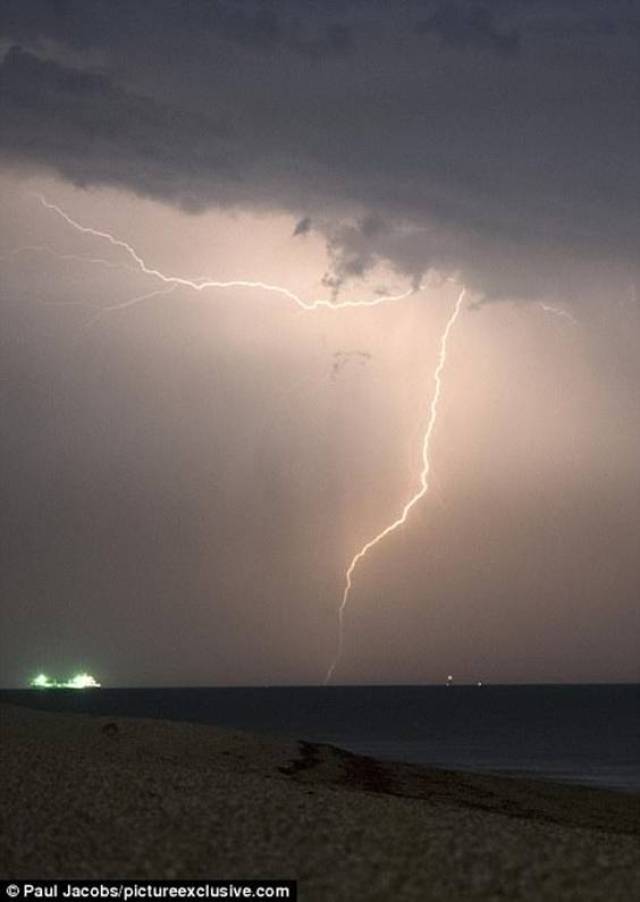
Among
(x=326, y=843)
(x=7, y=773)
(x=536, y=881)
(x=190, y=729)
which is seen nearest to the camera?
(x=536, y=881)

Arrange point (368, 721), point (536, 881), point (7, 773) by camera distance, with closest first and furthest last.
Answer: point (536, 881)
point (7, 773)
point (368, 721)

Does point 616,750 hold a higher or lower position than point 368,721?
lower

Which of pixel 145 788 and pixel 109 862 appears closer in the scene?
pixel 109 862

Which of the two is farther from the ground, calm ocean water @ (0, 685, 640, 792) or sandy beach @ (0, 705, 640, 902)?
calm ocean water @ (0, 685, 640, 792)

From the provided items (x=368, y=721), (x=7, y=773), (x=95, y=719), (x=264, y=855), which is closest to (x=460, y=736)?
(x=368, y=721)

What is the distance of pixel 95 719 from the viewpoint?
50375 millimetres

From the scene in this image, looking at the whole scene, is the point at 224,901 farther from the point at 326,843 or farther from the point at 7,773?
the point at 7,773

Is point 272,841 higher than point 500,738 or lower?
lower

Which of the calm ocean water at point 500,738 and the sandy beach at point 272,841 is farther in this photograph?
the calm ocean water at point 500,738

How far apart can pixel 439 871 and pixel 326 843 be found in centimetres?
201

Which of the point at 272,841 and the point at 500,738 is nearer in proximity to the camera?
the point at 272,841

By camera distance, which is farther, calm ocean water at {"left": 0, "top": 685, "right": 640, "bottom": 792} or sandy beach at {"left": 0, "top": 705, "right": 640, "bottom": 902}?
calm ocean water at {"left": 0, "top": 685, "right": 640, "bottom": 792}

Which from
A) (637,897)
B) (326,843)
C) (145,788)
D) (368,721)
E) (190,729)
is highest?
(368,721)

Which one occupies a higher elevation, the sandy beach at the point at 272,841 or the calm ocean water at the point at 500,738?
the calm ocean water at the point at 500,738
